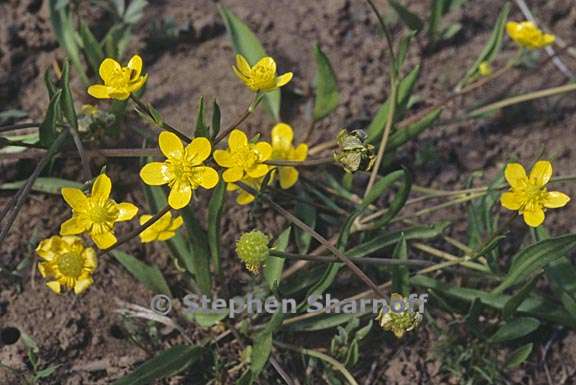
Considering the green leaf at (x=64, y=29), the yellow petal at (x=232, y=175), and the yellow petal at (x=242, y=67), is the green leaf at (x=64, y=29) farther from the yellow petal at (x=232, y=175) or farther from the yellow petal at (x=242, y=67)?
the yellow petal at (x=232, y=175)

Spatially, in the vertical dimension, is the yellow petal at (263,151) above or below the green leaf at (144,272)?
above

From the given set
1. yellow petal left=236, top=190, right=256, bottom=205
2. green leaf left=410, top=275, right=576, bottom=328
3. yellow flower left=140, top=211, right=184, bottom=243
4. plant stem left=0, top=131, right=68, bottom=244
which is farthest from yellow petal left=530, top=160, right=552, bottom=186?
plant stem left=0, top=131, right=68, bottom=244

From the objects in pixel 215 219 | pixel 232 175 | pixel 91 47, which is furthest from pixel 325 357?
pixel 91 47

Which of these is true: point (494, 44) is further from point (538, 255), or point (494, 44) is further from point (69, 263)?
point (69, 263)

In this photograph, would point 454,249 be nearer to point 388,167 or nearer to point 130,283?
point 388,167

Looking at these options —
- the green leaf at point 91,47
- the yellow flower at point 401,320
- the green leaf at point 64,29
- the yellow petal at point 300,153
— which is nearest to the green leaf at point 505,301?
the yellow flower at point 401,320

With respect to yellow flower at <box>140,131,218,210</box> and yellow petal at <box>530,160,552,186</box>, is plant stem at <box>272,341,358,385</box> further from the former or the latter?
yellow petal at <box>530,160,552,186</box>
